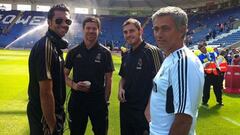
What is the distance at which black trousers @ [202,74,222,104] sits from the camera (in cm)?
1232

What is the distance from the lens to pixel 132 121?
18.2 feet

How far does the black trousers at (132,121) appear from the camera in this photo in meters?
5.46

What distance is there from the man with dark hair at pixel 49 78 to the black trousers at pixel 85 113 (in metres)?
1.32

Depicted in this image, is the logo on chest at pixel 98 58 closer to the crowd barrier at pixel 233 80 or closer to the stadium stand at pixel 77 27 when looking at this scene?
the crowd barrier at pixel 233 80

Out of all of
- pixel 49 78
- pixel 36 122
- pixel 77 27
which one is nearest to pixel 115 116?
pixel 36 122

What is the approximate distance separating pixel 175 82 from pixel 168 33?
429 millimetres

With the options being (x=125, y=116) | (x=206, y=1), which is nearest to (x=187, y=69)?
(x=125, y=116)

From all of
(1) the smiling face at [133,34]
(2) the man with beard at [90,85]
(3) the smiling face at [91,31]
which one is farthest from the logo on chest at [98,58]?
(1) the smiling face at [133,34]

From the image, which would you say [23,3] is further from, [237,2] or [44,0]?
[237,2]

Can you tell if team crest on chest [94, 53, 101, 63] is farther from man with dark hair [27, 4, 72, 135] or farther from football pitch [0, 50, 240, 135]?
football pitch [0, 50, 240, 135]

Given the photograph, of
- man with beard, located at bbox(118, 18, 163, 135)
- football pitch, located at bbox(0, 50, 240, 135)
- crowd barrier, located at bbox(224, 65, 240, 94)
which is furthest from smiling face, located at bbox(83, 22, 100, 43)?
crowd barrier, located at bbox(224, 65, 240, 94)

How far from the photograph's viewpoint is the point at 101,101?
19.3ft

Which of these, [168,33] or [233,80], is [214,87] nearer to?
[233,80]

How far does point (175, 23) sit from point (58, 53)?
69.8 inches
